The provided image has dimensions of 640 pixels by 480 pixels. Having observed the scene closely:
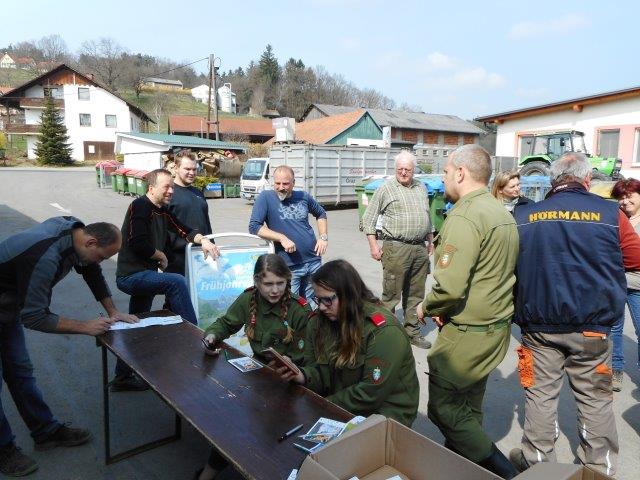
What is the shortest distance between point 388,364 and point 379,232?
3.25 metres

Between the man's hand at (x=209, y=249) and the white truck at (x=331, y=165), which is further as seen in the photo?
the white truck at (x=331, y=165)

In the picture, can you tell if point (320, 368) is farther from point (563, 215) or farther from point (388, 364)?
point (563, 215)

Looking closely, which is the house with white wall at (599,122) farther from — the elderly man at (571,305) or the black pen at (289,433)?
the black pen at (289,433)

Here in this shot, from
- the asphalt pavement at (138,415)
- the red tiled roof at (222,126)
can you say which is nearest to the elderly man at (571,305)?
the asphalt pavement at (138,415)

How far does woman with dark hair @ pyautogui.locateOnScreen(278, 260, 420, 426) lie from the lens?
231 centimetres

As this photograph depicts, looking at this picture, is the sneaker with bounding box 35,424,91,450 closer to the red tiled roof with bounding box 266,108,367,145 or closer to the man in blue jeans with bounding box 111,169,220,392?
the man in blue jeans with bounding box 111,169,220,392

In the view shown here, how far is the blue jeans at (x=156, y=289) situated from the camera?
3.88 m

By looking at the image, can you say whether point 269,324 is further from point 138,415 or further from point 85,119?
point 85,119

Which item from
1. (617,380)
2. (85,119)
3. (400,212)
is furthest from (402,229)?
(85,119)

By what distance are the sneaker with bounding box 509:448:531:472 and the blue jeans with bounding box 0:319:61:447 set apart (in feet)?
9.88

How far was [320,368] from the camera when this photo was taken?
2553 mm

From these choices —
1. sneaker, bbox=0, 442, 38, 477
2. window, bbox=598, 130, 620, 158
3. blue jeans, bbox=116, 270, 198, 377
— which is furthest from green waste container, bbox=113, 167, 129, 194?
window, bbox=598, 130, 620, 158

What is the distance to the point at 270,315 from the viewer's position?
3.11 m

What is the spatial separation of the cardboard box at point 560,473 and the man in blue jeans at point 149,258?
316cm
